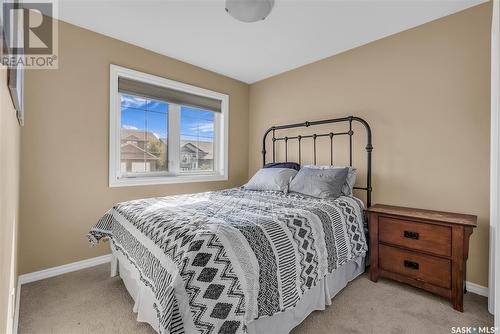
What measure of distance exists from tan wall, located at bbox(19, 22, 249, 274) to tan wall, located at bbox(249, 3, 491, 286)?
2.59 metres

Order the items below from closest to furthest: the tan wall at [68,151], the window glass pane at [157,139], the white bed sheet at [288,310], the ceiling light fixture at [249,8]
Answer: the white bed sheet at [288,310] < the ceiling light fixture at [249,8] < the tan wall at [68,151] < the window glass pane at [157,139]

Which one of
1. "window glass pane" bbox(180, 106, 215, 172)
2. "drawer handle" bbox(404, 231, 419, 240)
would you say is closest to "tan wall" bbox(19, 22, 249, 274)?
"window glass pane" bbox(180, 106, 215, 172)

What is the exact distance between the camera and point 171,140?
3.24 metres

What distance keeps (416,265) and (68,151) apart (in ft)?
10.9

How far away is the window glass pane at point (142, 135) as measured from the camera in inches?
113

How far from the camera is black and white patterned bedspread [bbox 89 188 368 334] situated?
1.11 meters

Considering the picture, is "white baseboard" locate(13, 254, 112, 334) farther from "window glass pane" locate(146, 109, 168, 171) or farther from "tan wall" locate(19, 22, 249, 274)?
"window glass pane" locate(146, 109, 168, 171)

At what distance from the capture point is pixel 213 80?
11.8 ft

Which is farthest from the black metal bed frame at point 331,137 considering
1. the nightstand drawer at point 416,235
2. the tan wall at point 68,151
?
the tan wall at point 68,151

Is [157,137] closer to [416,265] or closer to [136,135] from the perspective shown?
[136,135]

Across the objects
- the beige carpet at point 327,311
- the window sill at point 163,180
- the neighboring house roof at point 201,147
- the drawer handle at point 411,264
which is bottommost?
the beige carpet at point 327,311

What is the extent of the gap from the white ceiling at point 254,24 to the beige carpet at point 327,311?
2436 millimetres

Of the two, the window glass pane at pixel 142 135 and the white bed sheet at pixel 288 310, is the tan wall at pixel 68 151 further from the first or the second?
the white bed sheet at pixel 288 310

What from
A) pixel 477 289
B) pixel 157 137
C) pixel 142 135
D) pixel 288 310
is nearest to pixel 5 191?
pixel 288 310
